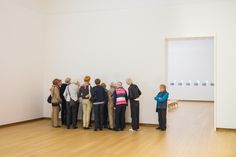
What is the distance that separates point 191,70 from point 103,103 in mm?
11972

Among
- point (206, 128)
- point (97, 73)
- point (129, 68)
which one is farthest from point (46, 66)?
point (206, 128)

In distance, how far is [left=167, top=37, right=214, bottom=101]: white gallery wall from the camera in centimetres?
1905

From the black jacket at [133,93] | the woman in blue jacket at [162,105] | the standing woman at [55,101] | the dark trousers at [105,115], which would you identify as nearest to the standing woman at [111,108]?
the dark trousers at [105,115]

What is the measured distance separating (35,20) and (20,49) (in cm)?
138

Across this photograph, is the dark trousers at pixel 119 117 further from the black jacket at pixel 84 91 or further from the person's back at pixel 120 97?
the black jacket at pixel 84 91

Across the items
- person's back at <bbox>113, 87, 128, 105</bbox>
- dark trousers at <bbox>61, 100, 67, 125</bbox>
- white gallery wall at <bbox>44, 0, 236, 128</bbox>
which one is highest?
white gallery wall at <bbox>44, 0, 236, 128</bbox>

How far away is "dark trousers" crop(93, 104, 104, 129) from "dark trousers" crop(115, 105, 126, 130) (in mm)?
483

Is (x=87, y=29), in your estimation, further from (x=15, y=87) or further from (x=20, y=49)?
(x=15, y=87)

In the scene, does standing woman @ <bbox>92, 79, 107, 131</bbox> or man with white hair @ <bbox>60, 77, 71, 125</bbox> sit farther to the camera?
man with white hair @ <bbox>60, 77, 71, 125</bbox>

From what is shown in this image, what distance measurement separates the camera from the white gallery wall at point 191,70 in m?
19.0

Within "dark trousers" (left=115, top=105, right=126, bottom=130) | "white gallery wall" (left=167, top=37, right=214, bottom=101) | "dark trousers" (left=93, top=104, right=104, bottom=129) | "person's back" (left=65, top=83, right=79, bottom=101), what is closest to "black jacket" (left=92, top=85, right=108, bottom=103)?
"dark trousers" (left=93, top=104, right=104, bottom=129)

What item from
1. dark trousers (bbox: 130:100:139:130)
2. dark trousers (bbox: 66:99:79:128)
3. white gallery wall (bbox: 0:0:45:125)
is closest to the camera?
dark trousers (bbox: 130:100:139:130)

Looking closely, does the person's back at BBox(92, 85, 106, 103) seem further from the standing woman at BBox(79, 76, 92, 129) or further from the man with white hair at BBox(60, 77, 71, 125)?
A: the man with white hair at BBox(60, 77, 71, 125)

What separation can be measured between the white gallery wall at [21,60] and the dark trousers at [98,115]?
9.64 ft
